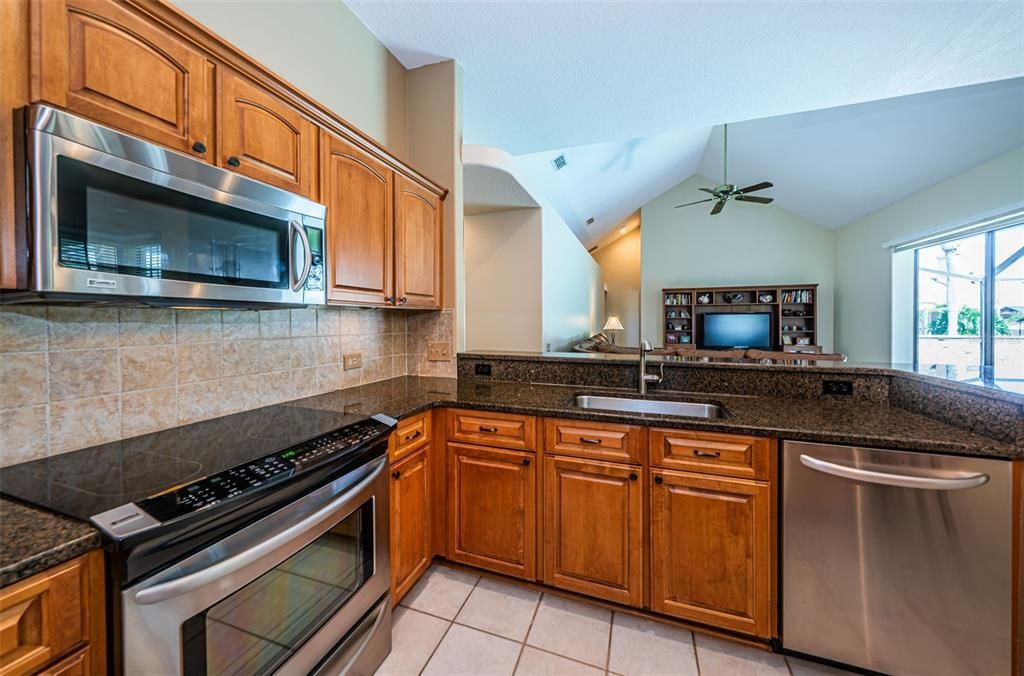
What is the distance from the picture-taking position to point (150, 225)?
100 centimetres

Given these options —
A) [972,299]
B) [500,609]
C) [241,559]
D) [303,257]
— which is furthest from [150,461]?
[972,299]

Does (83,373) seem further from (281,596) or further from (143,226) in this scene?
(281,596)

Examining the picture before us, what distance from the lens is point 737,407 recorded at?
1.74 metres

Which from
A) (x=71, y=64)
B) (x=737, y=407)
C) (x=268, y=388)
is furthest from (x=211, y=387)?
(x=737, y=407)

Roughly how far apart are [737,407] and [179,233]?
208cm

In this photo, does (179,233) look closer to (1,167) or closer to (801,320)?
(1,167)

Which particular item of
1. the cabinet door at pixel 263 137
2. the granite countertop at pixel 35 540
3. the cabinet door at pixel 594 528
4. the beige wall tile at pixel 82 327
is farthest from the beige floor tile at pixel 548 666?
the cabinet door at pixel 263 137

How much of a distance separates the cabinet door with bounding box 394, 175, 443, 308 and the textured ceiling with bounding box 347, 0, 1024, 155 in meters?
0.88

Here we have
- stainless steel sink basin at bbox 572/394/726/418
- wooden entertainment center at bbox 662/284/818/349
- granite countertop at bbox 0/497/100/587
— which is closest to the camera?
granite countertop at bbox 0/497/100/587

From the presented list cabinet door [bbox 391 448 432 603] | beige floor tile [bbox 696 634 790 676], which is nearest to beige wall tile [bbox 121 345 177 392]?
cabinet door [bbox 391 448 432 603]

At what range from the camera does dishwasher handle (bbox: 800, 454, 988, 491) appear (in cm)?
119

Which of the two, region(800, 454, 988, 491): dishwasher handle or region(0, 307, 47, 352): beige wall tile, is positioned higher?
region(0, 307, 47, 352): beige wall tile

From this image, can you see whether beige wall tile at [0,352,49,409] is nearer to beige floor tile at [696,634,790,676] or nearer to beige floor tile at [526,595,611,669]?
beige floor tile at [526,595,611,669]

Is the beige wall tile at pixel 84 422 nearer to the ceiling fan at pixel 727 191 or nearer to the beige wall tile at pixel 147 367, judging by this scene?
the beige wall tile at pixel 147 367
